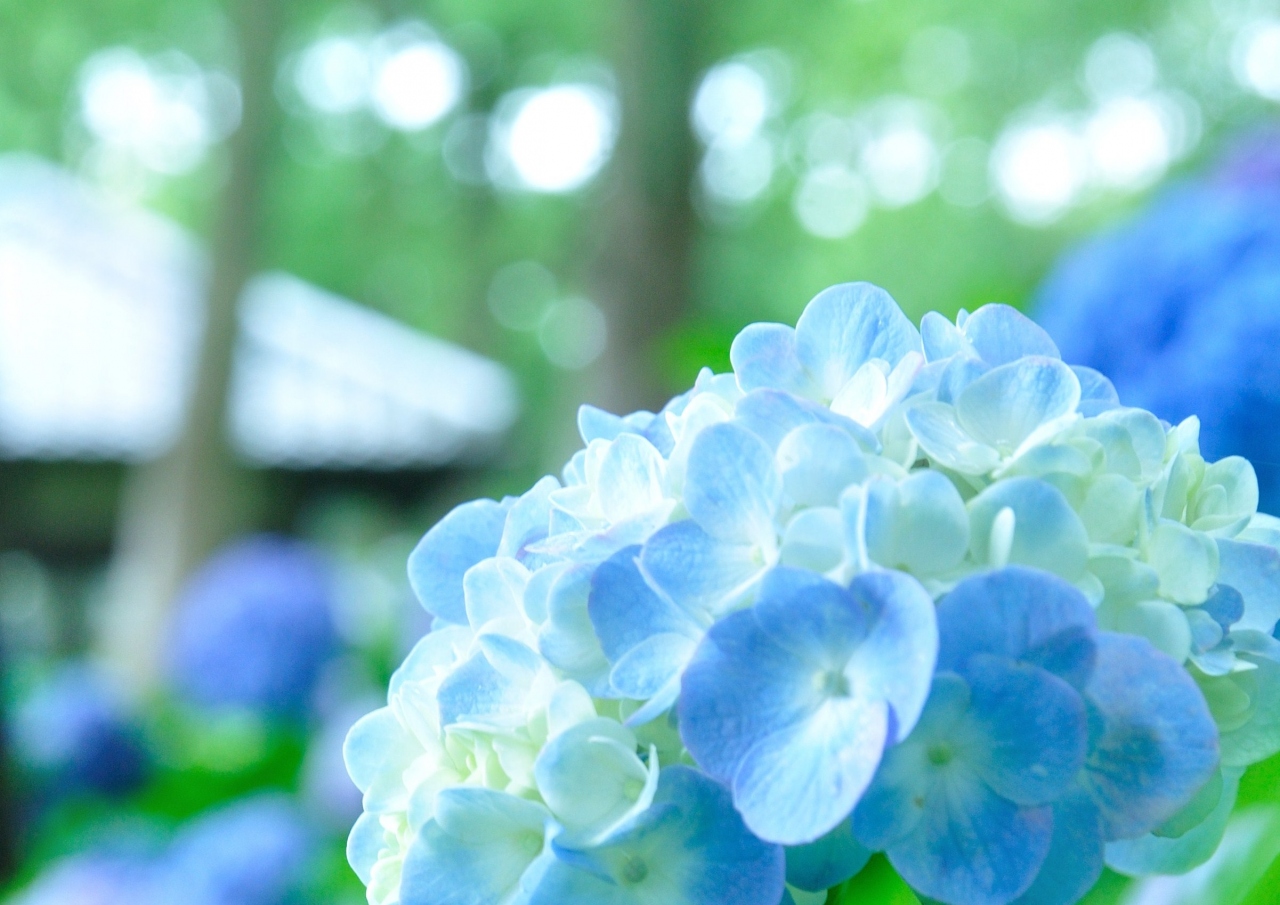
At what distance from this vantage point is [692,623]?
32cm

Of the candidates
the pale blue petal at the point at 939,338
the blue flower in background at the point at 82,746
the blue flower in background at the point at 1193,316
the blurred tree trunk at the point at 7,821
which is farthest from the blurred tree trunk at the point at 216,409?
the pale blue petal at the point at 939,338

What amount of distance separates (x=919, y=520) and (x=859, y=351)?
8 centimetres

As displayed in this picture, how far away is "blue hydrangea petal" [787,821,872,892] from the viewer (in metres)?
0.32

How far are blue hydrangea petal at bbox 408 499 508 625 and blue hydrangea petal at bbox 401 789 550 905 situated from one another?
0.30ft

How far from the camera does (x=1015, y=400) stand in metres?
0.34

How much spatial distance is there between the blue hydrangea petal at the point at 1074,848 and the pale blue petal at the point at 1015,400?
0.09 m

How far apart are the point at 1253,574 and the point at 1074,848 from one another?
98 mm

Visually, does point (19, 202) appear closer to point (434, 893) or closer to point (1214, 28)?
point (1214, 28)

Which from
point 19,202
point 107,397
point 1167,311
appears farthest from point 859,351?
point 19,202

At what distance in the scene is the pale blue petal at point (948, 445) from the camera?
319 millimetres

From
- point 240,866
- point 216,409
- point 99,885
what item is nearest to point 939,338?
point 240,866

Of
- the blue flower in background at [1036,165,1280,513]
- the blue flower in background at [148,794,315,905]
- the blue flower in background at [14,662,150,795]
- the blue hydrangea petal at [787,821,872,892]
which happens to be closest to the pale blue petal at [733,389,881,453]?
the blue hydrangea petal at [787,821,872,892]

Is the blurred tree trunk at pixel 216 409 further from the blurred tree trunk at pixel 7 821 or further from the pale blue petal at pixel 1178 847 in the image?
the pale blue petal at pixel 1178 847

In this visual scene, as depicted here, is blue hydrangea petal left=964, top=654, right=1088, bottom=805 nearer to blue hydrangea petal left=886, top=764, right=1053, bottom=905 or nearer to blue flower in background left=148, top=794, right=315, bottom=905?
blue hydrangea petal left=886, top=764, right=1053, bottom=905
